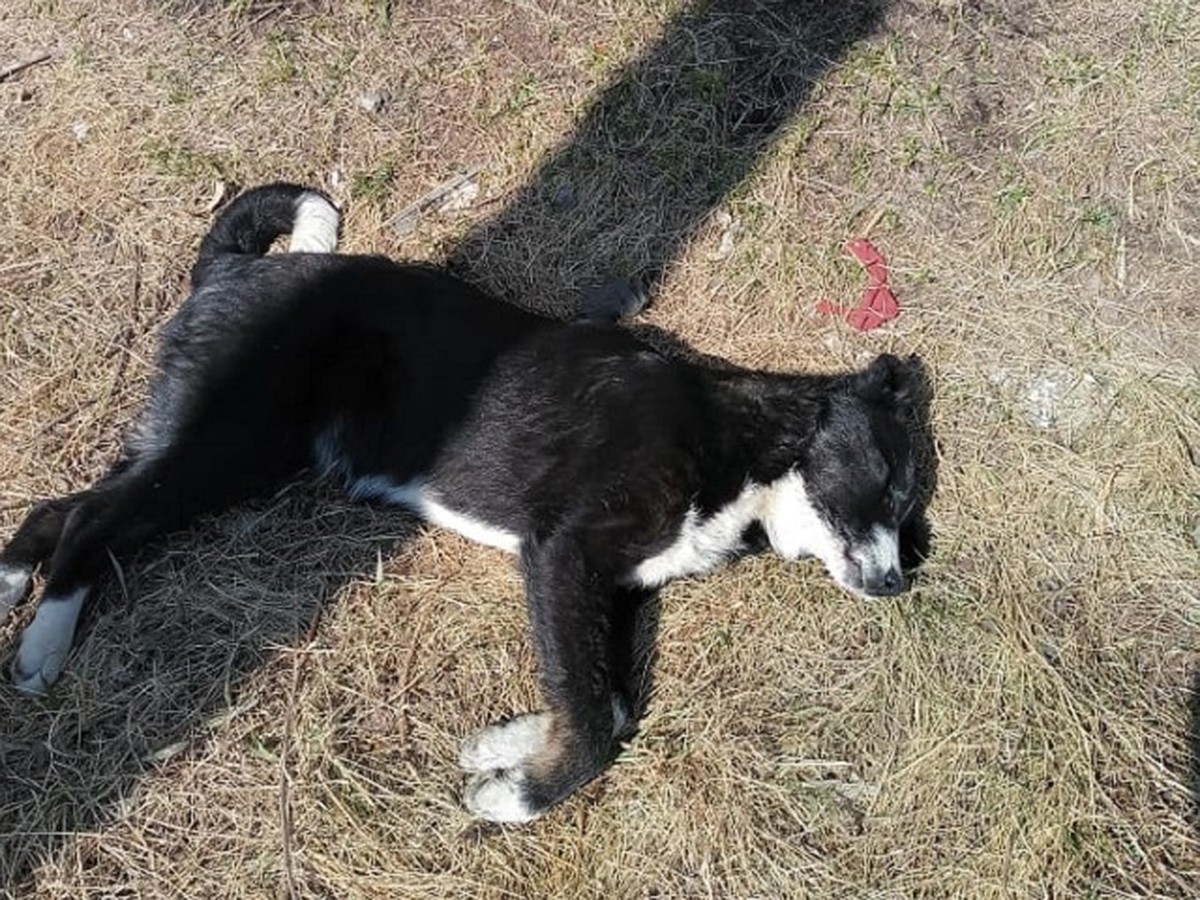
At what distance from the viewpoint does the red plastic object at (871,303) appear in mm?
4477

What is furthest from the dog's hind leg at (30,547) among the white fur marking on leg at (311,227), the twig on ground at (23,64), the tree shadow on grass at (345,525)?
the twig on ground at (23,64)

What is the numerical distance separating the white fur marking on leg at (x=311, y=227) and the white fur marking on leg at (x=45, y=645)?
1.55 meters

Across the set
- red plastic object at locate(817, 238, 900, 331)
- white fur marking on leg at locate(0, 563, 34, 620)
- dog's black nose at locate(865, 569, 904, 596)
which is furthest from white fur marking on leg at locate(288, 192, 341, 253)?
dog's black nose at locate(865, 569, 904, 596)

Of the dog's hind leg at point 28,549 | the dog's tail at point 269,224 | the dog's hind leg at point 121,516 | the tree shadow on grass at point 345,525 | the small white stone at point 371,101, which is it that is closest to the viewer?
the tree shadow on grass at point 345,525

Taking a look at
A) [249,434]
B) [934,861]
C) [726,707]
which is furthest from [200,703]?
[934,861]

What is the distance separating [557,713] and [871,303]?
208 cm

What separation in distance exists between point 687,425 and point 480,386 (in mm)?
710

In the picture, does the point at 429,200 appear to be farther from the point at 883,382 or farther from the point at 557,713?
the point at 557,713

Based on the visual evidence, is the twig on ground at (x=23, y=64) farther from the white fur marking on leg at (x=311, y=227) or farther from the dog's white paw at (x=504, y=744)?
the dog's white paw at (x=504, y=744)

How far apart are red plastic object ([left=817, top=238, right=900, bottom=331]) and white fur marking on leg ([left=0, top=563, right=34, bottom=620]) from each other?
2.98 meters

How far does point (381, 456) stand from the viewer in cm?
395

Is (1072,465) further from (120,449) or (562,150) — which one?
(120,449)

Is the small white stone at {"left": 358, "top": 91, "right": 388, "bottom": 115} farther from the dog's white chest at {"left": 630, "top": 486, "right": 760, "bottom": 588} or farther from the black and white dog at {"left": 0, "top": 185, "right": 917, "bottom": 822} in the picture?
the dog's white chest at {"left": 630, "top": 486, "right": 760, "bottom": 588}

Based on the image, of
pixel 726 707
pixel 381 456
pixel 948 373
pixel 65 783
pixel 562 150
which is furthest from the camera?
pixel 562 150
